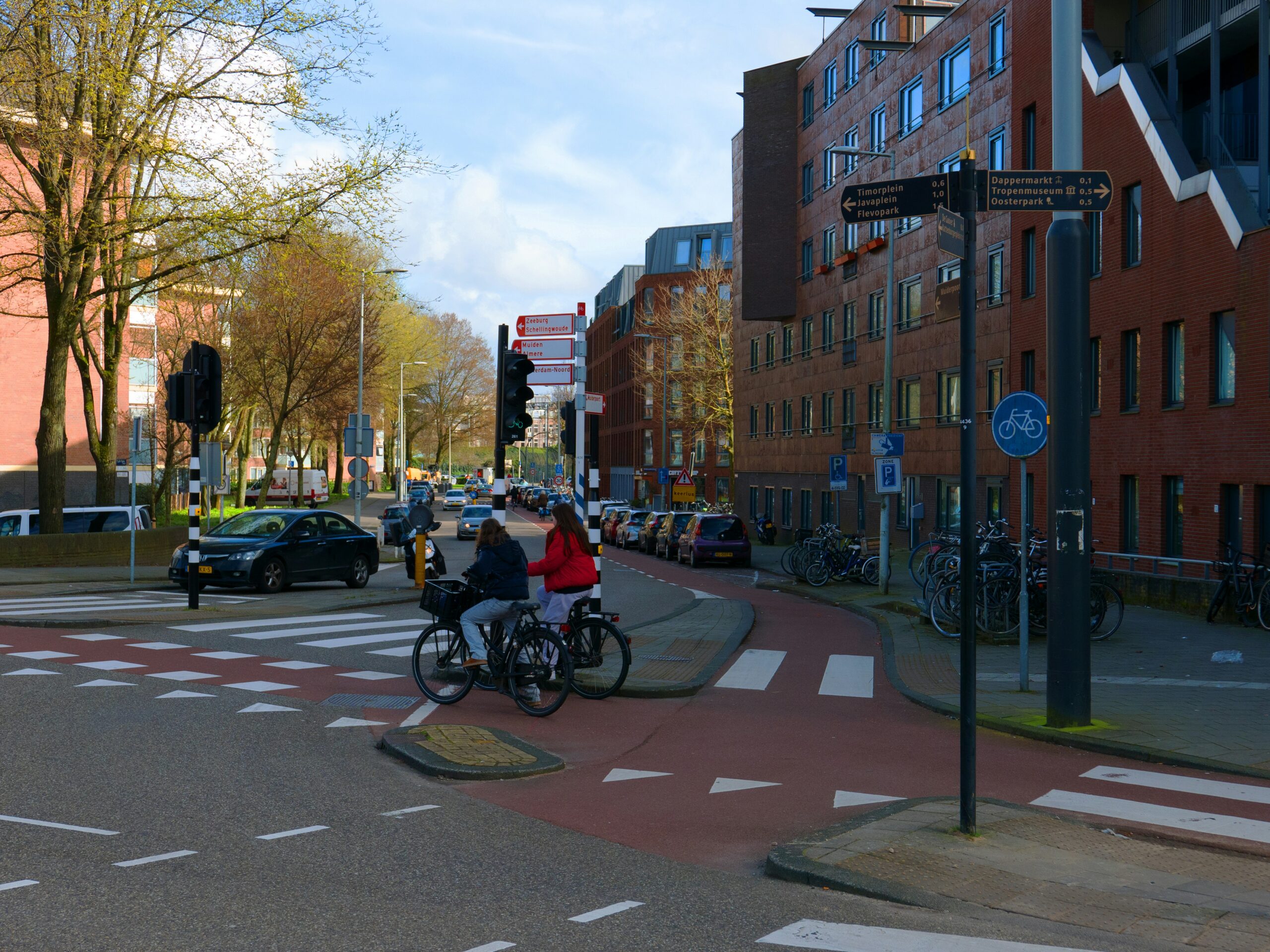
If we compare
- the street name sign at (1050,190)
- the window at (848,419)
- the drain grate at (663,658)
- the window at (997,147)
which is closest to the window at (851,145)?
the window at (848,419)

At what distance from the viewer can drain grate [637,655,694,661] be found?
1353cm

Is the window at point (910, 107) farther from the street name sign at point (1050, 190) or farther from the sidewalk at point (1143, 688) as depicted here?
the street name sign at point (1050, 190)

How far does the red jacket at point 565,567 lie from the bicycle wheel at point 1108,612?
754 centimetres

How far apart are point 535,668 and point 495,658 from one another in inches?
16.1

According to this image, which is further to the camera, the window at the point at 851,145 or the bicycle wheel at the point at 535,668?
the window at the point at 851,145

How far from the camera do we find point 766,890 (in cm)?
557

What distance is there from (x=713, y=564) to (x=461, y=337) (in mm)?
63729

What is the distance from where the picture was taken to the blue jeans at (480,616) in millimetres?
10477

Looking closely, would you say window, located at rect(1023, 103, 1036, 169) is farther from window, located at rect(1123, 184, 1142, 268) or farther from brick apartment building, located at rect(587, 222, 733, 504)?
A: brick apartment building, located at rect(587, 222, 733, 504)

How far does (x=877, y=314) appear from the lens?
4188 cm

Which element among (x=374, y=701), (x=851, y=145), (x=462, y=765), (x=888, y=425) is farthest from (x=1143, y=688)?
(x=851, y=145)

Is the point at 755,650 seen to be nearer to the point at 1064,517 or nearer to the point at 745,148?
the point at 1064,517

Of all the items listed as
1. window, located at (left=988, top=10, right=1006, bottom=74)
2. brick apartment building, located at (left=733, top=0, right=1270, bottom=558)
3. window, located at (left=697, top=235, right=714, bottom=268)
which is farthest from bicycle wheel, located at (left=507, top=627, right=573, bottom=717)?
window, located at (left=697, top=235, right=714, bottom=268)

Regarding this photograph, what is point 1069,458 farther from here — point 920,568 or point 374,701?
point 920,568
